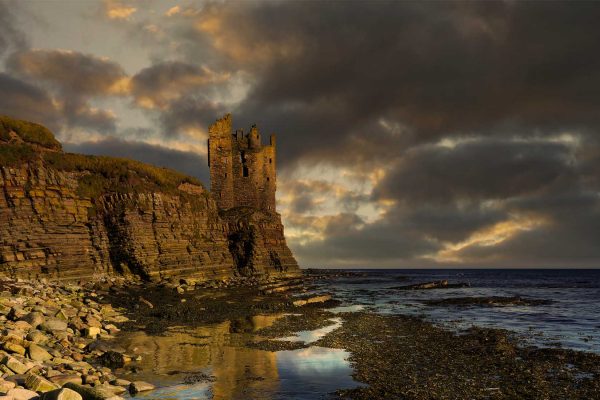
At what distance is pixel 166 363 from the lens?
15.9 metres

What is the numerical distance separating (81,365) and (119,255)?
36439 mm

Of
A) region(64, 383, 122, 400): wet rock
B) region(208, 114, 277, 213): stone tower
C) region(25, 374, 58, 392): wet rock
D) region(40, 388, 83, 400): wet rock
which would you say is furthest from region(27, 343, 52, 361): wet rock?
region(208, 114, 277, 213): stone tower

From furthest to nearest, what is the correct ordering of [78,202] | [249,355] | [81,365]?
[78,202] < [249,355] < [81,365]

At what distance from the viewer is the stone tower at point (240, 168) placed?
93.2 metres

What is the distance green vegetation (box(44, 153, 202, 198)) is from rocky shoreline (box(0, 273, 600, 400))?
19917 millimetres

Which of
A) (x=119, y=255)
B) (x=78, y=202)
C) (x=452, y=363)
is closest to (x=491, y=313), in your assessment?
(x=452, y=363)

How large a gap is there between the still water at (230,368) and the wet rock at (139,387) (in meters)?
0.23

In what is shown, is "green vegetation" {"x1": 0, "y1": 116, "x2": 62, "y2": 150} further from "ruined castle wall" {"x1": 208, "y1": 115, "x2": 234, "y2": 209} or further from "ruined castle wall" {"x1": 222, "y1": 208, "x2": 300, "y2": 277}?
"ruined castle wall" {"x1": 208, "y1": 115, "x2": 234, "y2": 209}

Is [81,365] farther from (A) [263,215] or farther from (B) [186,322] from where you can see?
(A) [263,215]

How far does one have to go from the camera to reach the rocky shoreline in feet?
41.5

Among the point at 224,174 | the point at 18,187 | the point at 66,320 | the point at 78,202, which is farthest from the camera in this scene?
the point at 224,174

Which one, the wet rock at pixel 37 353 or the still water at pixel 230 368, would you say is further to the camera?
the wet rock at pixel 37 353

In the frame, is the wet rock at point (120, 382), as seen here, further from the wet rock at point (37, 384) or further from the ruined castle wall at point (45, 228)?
the ruined castle wall at point (45, 228)

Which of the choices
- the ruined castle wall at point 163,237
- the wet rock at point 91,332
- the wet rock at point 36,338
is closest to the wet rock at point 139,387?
the wet rock at point 36,338
